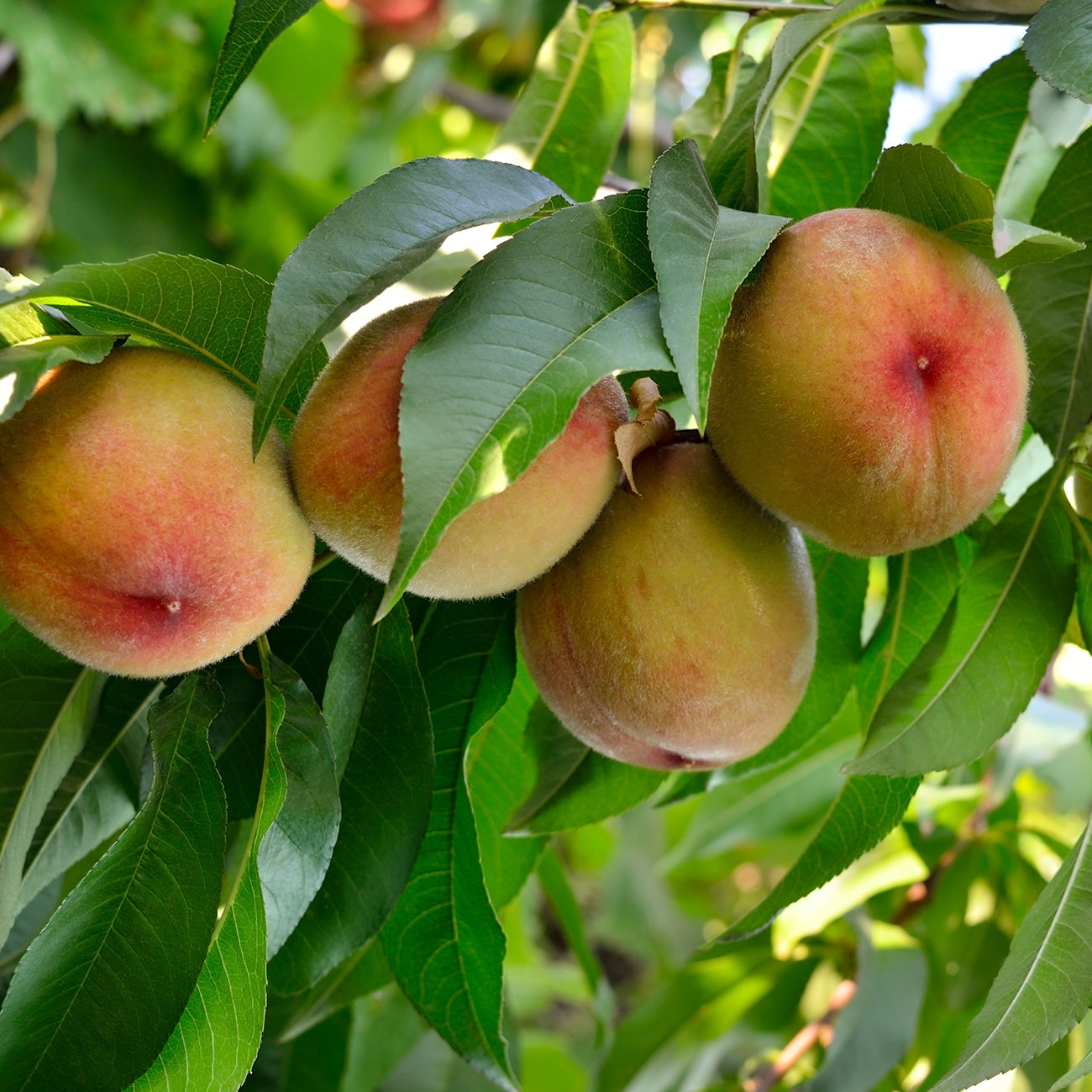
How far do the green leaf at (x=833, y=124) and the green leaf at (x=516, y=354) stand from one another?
1.22 feet

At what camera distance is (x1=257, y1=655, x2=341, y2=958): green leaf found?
29.0 inches

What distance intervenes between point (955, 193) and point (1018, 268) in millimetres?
204

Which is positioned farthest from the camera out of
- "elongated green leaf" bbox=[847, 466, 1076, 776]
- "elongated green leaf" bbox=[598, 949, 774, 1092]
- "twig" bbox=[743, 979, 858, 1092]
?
"elongated green leaf" bbox=[598, 949, 774, 1092]

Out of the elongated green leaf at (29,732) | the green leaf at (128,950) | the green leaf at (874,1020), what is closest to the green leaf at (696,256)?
the green leaf at (128,950)

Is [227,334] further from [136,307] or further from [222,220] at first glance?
[222,220]

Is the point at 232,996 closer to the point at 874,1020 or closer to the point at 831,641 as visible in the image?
the point at 831,641

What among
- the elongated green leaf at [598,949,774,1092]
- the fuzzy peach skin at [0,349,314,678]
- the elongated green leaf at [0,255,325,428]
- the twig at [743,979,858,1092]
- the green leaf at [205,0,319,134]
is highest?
the green leaf at [205,0,319,134]

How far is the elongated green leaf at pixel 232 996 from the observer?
0.68 m

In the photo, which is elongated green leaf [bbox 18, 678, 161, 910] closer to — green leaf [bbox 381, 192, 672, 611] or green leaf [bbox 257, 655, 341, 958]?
green leaf [bbox 257, 655, 341, 958]

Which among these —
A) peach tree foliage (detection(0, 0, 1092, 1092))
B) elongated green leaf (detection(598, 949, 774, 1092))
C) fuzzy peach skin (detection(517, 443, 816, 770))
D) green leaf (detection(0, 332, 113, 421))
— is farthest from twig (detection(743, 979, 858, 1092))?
green leaf (detection(0, 332, 113, 421))

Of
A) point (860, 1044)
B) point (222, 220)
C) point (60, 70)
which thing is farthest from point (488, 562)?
point (222, 220)

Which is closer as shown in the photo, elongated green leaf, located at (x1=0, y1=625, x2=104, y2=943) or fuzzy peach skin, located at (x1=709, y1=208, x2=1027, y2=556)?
fuzzy peach skin, located at (x1=709, y1=208, x2=1027, y2=556)

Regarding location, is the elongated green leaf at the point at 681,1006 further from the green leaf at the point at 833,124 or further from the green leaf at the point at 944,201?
the green leaf at the point at 944,201

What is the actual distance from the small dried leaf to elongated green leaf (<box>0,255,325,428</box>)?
0.66 feet
